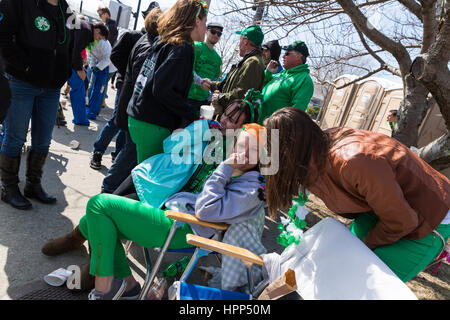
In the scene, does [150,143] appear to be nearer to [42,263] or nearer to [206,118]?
[206,118]

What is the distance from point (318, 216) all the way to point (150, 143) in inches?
119

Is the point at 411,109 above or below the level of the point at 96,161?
above

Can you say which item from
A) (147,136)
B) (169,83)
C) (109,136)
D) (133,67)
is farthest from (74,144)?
(169,83)

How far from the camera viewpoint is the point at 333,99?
48.5ft

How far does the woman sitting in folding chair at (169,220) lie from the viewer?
1671 millimetres

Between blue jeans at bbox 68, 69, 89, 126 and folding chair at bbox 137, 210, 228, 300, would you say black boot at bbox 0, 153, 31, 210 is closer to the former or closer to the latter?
folding chair at bbox 137, 210, 228, 300

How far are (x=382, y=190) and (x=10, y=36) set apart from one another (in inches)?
103

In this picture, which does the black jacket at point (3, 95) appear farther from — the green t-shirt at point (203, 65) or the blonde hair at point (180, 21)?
the green t-shirt at point (203, 65)

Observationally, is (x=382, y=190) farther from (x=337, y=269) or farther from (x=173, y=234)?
(x=173, y=234)

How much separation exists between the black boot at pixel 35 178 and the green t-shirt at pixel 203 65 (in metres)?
1.70

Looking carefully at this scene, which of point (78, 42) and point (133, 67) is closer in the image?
point (133, 67)

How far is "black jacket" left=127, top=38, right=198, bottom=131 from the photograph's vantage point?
211 cm

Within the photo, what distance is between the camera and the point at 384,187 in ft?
4.41

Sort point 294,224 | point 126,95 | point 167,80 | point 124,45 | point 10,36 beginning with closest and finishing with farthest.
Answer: point 294,224, point 167,80, point 10,36, point 126,95, point 124,45
